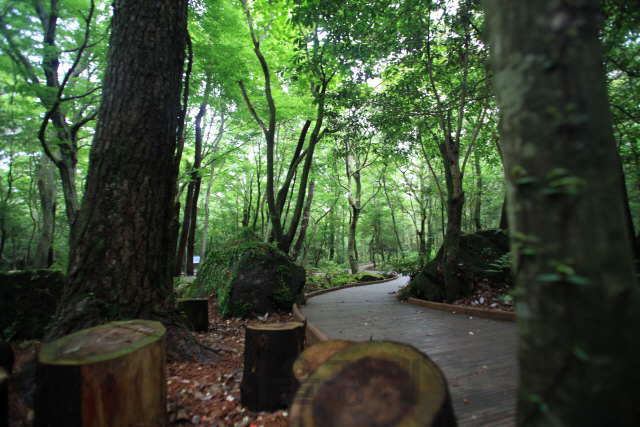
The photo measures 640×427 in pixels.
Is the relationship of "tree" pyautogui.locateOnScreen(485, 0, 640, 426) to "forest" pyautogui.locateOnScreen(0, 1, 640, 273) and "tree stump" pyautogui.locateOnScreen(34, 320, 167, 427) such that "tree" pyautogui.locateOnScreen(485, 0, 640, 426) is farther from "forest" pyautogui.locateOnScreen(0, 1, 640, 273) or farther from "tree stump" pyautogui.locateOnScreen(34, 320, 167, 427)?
"forest" pyautogui.locateOnScreen(0, 1, 640, 273)

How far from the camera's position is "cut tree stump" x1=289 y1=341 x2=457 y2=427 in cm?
133

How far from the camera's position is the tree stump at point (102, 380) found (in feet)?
5.32

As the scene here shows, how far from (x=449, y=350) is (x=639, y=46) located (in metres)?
5.96

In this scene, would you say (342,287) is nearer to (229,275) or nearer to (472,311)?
(229,275)

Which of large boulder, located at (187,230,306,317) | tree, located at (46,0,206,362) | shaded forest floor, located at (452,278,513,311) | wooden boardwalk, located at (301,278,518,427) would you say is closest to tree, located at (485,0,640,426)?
wooden boardwalk, located at (301,278,518,427)

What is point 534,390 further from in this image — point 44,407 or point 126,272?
point 126,272

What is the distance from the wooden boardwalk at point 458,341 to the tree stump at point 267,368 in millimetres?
1133

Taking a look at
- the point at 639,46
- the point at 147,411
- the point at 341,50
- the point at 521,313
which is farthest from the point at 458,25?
the point at 147,411

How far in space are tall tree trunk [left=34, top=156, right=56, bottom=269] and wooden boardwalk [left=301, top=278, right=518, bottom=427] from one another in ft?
34.9

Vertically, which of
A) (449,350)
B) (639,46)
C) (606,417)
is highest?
(639,46)

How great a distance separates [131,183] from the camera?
338 cm

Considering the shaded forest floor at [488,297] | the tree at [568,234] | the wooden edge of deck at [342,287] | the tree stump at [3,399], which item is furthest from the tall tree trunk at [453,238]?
the tree stump at [3,399]

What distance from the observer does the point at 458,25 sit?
6586 millimetres

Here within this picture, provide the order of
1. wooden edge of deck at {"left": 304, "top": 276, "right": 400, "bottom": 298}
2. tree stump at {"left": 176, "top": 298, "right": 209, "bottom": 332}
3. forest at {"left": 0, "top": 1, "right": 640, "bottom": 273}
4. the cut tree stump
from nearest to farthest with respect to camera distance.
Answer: the cut tree stump
tree stump at {"left": 176, "top": 298, "right": 209, "bottom": 332}
forest at {"left": 0, "top": 1, "right": 640, "bottom": 273}
wooden edge of deck at {"left": 304, "top": 276, "right": 400, "bottom": 298}
